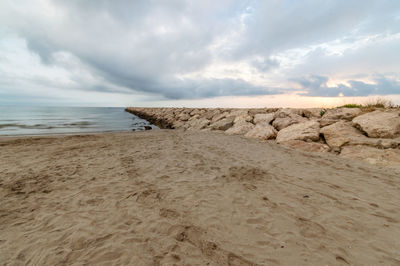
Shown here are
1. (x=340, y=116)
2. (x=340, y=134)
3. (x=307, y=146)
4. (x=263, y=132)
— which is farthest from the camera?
(x=263, y=132)

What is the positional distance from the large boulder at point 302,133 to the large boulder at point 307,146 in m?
0.38

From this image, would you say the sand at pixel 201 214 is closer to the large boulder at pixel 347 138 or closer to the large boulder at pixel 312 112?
the large boulder at pixel 347 138

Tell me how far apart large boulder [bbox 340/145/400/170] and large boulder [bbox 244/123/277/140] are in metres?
3.59

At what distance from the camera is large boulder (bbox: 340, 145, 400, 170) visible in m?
5.34

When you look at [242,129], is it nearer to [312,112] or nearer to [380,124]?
[312,112]

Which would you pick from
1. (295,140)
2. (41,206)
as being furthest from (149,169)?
(295,140)

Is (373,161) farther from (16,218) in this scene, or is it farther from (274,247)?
(16,218)

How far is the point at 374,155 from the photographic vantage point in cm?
579

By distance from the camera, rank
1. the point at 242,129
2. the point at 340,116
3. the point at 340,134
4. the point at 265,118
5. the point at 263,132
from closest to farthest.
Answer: the point at 340,134
the point at 340,116
the point at 263,132
the point at 242,129
the point at 265,118

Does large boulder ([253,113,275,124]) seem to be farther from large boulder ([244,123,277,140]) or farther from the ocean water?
the ocean water

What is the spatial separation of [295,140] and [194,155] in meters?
5.02

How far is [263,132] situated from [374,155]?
4959mm

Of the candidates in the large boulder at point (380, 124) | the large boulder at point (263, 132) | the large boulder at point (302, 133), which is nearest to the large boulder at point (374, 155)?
the large boulder at point (380, 124)

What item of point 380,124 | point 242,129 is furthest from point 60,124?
point 380,124
